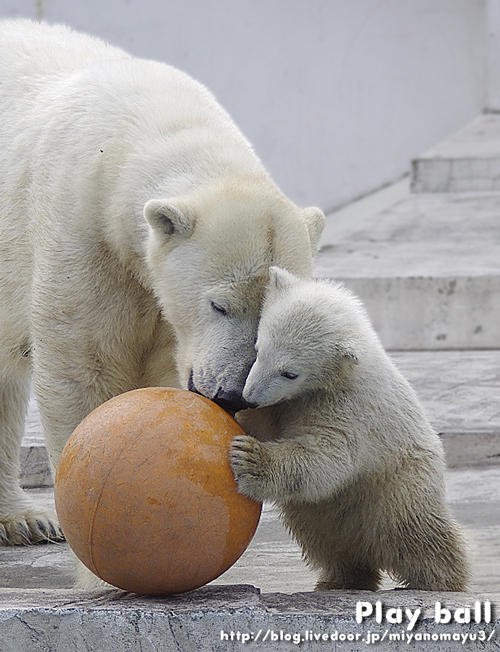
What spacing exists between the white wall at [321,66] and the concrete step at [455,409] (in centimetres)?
437

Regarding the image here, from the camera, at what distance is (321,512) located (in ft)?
8.68

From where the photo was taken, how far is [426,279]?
6582 millimetres

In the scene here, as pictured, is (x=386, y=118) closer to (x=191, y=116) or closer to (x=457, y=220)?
(x=457, y=220)

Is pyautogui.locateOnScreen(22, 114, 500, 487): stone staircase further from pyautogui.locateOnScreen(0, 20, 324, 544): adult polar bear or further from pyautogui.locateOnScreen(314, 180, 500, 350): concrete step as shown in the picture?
pyautogui.locateOnScreen(0, 20, 324, 544): adult polar bear

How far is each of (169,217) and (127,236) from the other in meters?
0.27

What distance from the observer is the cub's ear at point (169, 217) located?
8.24 feet

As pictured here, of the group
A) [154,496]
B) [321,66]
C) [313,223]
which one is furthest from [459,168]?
[154,496]

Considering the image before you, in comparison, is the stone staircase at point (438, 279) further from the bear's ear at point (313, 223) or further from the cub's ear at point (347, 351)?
the cub's ear at point (347, 351)

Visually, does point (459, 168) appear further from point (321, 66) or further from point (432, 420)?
point (432, 420)

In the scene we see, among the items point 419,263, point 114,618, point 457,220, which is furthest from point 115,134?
point 457,220

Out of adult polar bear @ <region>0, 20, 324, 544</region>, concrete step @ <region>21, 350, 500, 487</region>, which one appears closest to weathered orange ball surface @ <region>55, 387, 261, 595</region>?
adult polar bear @ <region>0, 20, 324, 544</region>

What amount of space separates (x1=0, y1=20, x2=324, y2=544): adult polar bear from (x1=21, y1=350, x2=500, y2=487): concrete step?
1226 millimetres

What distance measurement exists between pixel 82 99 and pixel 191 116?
1.15ft

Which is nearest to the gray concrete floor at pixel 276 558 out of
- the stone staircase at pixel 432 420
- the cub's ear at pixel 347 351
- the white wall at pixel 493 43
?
the stone staircase at pixel 432 420
